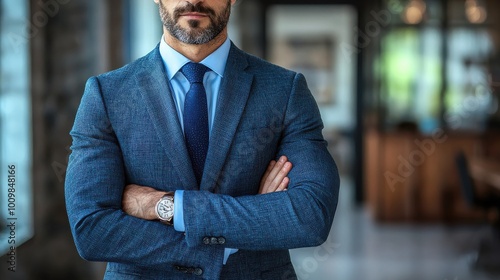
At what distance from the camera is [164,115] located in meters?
1.70

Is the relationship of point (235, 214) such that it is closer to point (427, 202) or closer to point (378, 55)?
point (427, 202)

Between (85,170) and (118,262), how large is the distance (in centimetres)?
21

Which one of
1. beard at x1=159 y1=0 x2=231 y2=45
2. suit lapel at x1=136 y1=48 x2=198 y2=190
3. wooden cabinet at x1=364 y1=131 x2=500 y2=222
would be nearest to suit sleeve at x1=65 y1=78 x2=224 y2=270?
suit lapel at x1=136 y1=48 x2=198 y2=190

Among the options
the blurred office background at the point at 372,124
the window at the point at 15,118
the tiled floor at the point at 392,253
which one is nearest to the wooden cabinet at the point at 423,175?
the blurred office background at the point at 372,124

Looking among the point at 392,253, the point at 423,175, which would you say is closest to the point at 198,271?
the point at 392,253

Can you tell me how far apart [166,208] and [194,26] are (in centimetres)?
40

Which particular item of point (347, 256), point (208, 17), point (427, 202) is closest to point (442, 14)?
point (427, 202)

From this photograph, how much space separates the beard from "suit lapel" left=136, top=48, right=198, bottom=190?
0.36 ft

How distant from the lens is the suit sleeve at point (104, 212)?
162cm

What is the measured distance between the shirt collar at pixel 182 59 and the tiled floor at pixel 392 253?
416 centimetres

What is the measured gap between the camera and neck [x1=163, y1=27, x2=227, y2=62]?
1727mm

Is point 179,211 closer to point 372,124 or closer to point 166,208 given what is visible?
point 166,208

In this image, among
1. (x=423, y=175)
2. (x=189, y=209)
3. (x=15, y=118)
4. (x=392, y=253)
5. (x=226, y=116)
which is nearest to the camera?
(x=189, y=209)

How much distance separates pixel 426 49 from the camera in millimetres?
9156
